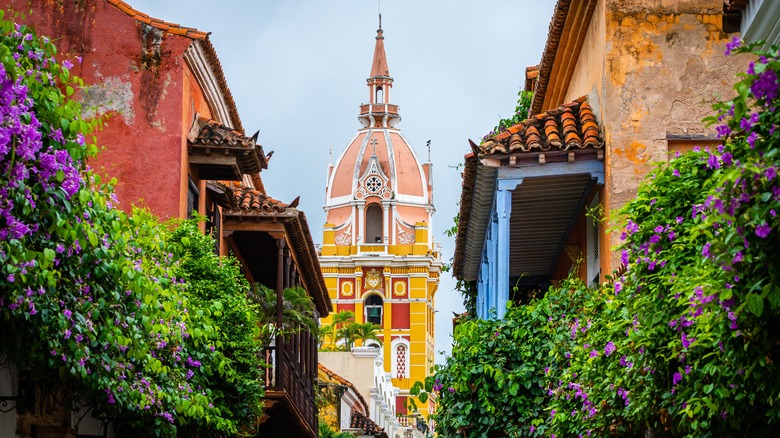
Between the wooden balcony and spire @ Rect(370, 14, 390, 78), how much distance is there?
248ft

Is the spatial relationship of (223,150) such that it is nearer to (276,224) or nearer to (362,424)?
(276,224)

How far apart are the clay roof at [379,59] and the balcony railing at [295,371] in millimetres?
74291

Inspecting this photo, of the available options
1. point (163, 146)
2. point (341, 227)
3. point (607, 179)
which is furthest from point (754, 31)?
point (341, 227)

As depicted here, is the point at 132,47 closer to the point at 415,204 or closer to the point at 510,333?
the point at 510,333

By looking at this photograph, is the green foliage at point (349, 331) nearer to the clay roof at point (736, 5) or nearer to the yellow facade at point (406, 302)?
the yellow facade at point (406, 302)

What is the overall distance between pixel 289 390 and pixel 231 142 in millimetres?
5334

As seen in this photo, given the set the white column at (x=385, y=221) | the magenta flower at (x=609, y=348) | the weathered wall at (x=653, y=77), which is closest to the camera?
the magenta flower at (x=609, y=348)

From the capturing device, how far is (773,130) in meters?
7.32

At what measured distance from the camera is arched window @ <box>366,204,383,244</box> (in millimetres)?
101750

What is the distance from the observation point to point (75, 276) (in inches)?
415

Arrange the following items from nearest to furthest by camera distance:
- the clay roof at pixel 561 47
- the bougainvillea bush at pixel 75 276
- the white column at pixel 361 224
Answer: the bougainvillea bush at pixel 75 276
the clay roof at pixel 561 47
the white column at pixel 361 224

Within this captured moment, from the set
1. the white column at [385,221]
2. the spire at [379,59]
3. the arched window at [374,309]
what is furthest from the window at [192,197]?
the spire at [379,59]

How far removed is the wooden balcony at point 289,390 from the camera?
2253 cm

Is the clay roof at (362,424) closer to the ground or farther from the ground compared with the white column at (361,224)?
closer to the ground
